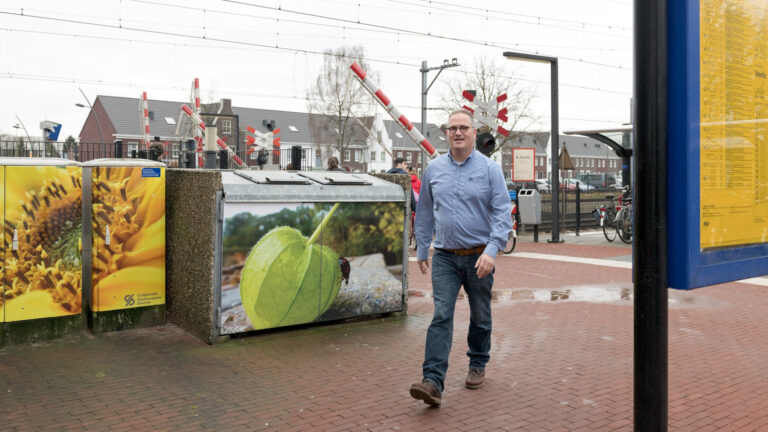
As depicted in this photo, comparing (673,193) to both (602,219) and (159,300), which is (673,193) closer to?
(159,300)

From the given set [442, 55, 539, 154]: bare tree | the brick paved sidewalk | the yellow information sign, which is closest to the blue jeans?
the brick paved sidewalk

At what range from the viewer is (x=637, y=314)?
2.30 meters

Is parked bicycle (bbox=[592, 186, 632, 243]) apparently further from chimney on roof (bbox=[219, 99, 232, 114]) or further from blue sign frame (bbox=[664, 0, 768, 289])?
chimney on roof (bbox=[219, 99, 232, 114])

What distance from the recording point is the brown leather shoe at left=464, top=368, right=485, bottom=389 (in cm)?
451

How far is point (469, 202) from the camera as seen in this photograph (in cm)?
430

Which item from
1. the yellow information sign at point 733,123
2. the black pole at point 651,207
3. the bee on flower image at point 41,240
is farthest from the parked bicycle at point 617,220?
the black pole at point 651,207

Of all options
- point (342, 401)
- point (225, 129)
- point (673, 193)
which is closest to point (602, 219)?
point (342, 401)

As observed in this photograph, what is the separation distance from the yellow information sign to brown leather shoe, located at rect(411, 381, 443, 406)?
196 centimetres

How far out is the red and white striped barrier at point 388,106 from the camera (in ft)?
42.2

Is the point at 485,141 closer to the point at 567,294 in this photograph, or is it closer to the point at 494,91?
the point at 567,294

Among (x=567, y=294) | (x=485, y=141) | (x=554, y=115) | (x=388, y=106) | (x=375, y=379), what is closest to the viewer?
(x=375, y=379)

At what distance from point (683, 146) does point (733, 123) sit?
47 cm

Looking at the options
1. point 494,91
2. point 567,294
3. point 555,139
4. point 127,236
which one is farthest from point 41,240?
point 494,91

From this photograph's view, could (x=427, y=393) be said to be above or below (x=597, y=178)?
below
